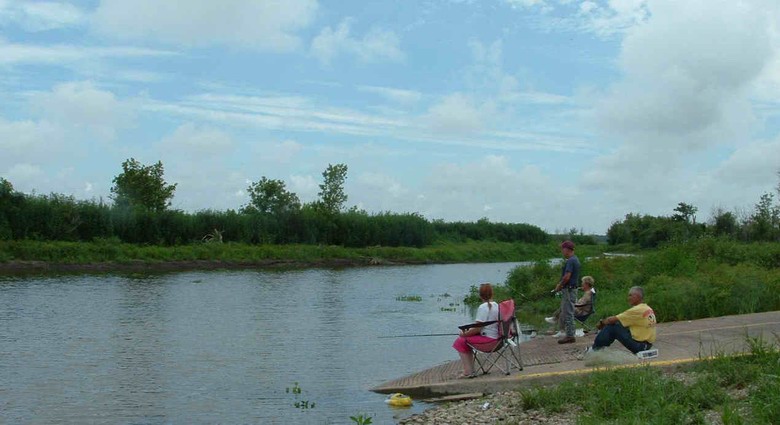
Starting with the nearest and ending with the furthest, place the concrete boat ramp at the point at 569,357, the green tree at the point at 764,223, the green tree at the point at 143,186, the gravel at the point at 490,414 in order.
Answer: the gravel at the point at 490,414 → the concrete boat ramp at the point at 569,357 → the green tree at the point at 764,223 → the green tree at the point at 143,186

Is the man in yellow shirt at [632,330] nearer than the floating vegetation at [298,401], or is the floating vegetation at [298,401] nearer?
the man in yellow shirt at [632,330]

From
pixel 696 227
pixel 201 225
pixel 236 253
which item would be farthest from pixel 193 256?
pixel 696 227

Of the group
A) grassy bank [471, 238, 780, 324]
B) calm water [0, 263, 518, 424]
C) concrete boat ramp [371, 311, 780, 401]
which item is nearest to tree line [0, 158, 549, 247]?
calm water [0, 263, 518, 424]

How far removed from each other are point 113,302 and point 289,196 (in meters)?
46.7

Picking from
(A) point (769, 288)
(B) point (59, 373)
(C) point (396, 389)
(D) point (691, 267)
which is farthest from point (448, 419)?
(D) point (691, 267)

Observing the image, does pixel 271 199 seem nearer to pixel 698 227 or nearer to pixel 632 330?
pixel 698 227

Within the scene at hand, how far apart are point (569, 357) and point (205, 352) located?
872cm

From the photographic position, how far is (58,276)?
42594 mm

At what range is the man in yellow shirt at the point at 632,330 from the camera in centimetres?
1238

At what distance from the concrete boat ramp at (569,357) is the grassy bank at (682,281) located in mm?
1682

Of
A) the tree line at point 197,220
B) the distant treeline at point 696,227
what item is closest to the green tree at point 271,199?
the tree line at point 197,220

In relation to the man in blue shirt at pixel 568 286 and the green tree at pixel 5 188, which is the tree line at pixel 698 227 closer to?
the man in blue shirt at pixel 568 286

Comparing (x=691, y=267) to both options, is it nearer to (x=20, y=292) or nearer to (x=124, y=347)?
(x=124, y=347)

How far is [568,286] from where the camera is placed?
15.1 metres
